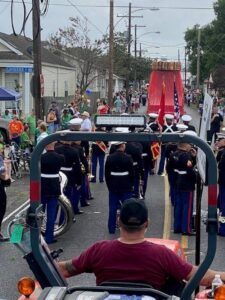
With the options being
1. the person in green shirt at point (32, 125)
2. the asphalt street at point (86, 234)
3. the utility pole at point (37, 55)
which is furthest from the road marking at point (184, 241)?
the utility pole at point (37, 55)

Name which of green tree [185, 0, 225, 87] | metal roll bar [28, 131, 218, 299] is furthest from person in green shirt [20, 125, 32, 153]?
green tree [185, 0, 225, 87]

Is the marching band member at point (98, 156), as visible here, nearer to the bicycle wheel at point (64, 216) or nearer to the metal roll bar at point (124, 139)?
the bicycle wheel at point (64, 216)

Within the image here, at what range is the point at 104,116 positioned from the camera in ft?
16.4

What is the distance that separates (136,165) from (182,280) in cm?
925

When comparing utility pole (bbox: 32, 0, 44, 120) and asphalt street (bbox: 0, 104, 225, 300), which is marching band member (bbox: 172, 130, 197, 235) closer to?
asphalt street (bbox: 0, 104, 225, 300)

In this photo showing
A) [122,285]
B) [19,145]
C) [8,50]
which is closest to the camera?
[122,285]

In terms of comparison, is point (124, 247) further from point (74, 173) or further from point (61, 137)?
point (74, 173)

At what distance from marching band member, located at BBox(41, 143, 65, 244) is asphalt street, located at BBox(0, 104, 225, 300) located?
0.41 m

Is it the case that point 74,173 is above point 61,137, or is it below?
below

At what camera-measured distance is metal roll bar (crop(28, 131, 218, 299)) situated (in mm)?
4672

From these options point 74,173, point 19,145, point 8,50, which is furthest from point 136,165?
point 8,50

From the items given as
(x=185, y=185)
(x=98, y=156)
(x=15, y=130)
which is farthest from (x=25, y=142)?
(x=185, y=185)

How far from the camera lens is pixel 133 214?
4.76 m

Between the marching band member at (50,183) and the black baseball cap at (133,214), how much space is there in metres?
6.53
